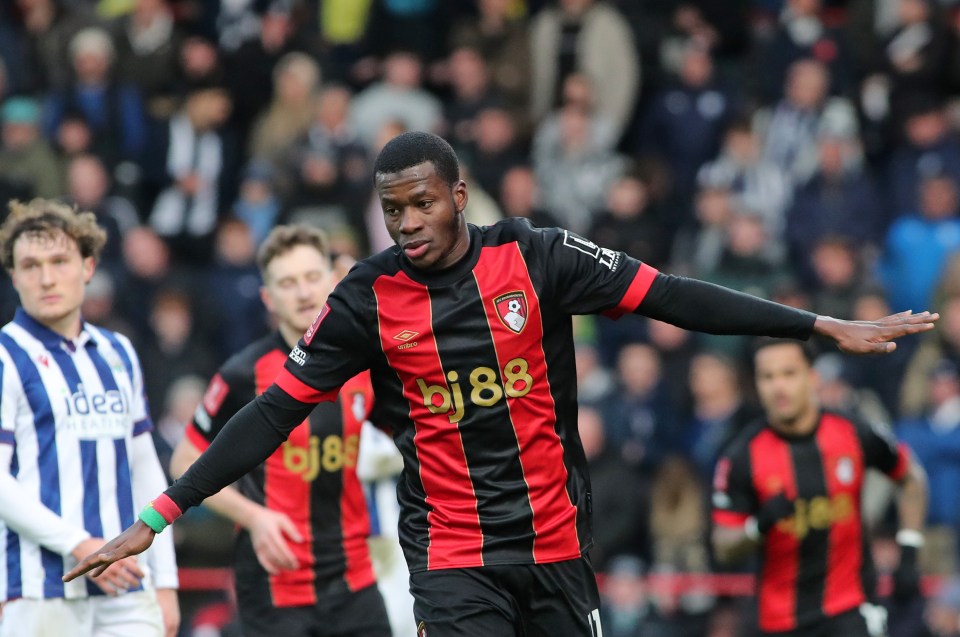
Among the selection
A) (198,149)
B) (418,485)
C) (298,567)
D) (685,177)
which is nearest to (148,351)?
(198,149)

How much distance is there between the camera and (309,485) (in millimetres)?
7148

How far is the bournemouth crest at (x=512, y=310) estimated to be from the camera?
5.68m

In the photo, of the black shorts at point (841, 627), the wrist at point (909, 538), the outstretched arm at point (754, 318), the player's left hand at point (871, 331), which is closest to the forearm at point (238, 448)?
the outstretched arm at point (754, 318)

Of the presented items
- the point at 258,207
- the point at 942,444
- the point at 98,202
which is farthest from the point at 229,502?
the point at 98,202

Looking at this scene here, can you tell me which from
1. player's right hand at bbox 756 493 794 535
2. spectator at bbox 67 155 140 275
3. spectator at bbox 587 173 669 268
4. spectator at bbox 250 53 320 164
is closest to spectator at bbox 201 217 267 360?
spectator at bbox 67 155 140 275

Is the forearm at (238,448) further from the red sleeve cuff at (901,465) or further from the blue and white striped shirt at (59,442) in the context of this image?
the red sleeve cuff at (901,465)

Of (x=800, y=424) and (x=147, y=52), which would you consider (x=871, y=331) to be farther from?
(x=147, y=52)

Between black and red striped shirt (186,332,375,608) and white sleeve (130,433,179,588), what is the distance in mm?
319

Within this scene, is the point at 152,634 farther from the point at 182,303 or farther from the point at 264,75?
the point at 264,75

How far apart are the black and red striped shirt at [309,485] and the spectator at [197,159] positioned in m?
7.16

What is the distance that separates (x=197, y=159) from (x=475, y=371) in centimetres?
927

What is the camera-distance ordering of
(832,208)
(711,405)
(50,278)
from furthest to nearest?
(832,208) < (711,405) < (50,278)

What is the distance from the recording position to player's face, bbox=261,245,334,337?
23.8 feet

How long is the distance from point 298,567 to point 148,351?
5.92m
